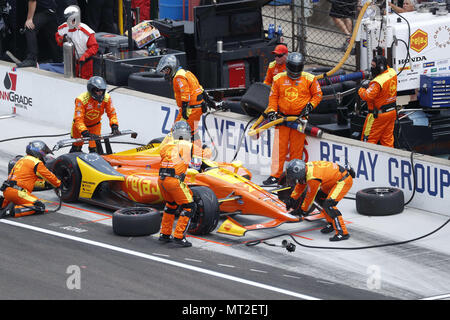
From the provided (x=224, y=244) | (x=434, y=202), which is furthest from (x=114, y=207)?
(x=434, y=202)

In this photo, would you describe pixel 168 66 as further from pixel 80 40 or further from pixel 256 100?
pixel 80 40

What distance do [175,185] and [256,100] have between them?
4.34m

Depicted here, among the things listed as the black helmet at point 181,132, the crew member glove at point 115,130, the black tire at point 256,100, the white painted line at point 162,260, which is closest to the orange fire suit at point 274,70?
the black tire at point 256,100

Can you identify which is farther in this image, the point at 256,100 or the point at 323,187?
the point at 256,100

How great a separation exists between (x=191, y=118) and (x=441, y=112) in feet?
15.2

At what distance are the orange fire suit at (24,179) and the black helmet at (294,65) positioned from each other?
3985 millimetres

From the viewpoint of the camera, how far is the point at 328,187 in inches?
544

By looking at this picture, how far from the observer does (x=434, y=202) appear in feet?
47.9

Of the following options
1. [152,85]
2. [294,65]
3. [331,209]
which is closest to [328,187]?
[331,209]

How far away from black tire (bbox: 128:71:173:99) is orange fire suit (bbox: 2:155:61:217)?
5154 mm

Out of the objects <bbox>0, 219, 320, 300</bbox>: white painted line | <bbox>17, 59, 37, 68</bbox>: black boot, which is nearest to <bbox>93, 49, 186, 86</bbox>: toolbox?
<bbox>17, 59, 37, 68</bbox>: black boot

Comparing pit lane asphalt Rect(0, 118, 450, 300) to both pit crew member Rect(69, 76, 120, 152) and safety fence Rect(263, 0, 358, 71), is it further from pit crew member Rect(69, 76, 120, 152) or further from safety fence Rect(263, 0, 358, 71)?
safety fence Rect(263, 0, 358, 71)

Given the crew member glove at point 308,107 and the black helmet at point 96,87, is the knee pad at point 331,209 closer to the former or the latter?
the crew member glove at point 308,107
